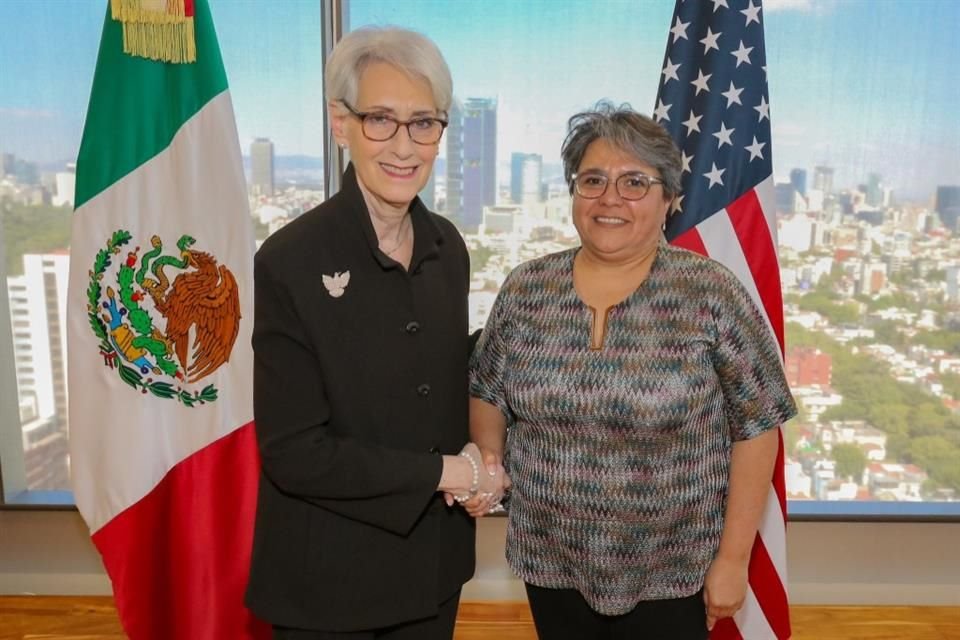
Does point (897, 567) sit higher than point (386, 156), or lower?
lower

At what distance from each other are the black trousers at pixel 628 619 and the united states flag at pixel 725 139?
0.71 m

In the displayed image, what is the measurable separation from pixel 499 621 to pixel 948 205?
203 centimetres

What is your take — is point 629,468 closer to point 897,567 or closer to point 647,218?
point 647,218

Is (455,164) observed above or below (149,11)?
below

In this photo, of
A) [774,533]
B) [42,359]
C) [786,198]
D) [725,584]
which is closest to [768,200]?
[786,198]

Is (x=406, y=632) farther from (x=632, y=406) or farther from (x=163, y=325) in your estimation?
(x=163, y=325)

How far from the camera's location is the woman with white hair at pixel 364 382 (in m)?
1.25

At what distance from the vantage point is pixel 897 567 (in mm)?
2730

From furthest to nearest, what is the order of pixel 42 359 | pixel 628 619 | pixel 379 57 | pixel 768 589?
pixel 42 359
pixel 768 589
pixel 628 619
pixel 379 57

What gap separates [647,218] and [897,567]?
204 cm

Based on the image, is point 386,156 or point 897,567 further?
point 897,567

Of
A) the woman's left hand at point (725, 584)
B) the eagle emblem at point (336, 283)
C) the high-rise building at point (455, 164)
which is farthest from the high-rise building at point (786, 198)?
the eagle emblem at point (336, 283)

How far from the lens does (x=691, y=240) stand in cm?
210

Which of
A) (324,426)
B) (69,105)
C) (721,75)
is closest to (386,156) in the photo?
(324,426)
